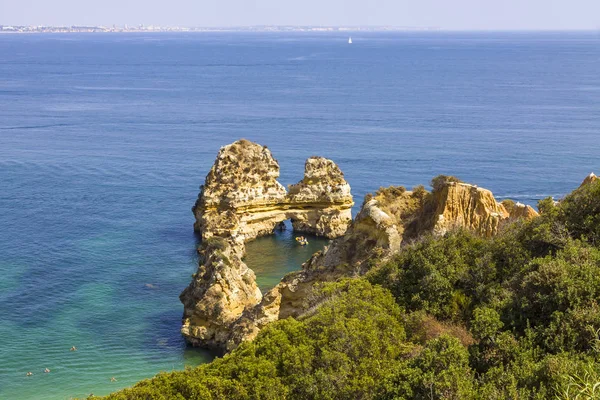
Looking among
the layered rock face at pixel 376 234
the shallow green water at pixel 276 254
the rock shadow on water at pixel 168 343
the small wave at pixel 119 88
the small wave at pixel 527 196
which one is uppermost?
the layered rock face at pixel 376 234

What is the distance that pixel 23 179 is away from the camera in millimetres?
79938

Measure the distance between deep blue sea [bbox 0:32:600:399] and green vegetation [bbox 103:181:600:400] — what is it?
15.5 m

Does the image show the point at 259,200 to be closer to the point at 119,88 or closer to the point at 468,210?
the point at 468,210

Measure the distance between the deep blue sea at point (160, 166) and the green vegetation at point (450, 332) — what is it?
15.5 metres

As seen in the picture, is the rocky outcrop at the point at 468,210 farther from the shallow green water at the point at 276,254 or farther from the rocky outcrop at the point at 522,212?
the shallow green water at the point at 276,254

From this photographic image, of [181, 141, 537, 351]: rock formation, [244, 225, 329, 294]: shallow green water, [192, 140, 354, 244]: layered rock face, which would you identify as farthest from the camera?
[192, 140, 354, 244]: layered rock face

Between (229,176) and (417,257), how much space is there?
1389 inches

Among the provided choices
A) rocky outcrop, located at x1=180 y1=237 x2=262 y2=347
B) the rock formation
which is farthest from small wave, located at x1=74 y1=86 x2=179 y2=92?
rocky outcrop, located at x1=180 y1=237 x2=262 y2=347

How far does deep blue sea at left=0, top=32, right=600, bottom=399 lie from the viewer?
42.4 metres

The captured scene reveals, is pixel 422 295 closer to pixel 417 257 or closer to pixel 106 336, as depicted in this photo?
pixel 417 257

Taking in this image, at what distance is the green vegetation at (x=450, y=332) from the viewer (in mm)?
19328

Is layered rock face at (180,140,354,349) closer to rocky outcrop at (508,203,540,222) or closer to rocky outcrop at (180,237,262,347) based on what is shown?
rocky outcrop at (180,237,262,347)

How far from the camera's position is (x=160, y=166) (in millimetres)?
86125

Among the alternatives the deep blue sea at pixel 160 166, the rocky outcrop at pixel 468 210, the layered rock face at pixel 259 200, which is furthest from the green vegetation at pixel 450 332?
the layered rock face at pixel 259 200
